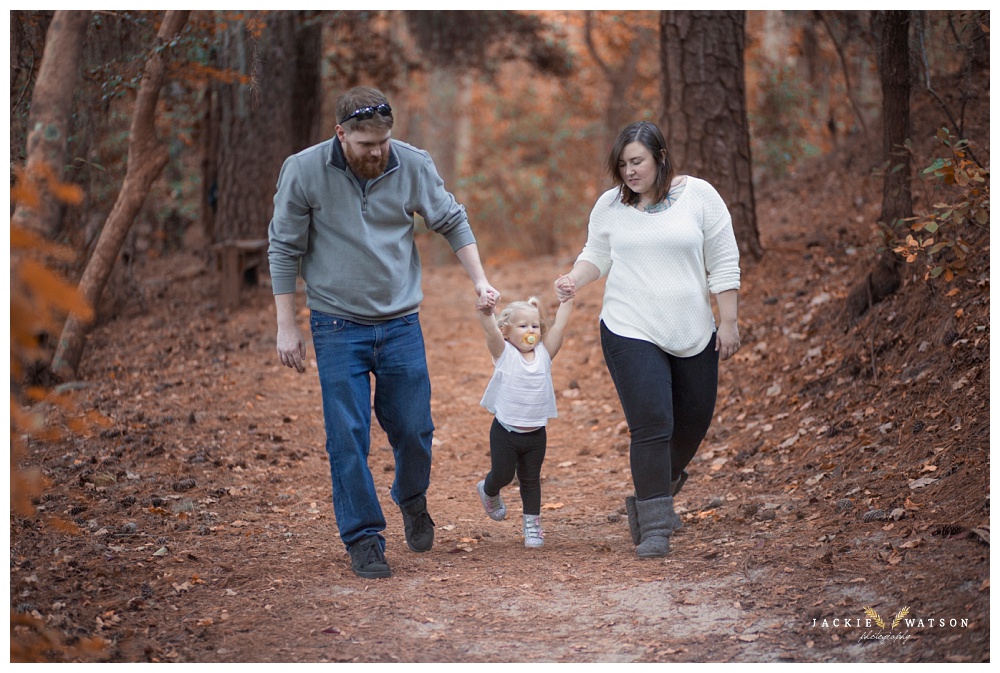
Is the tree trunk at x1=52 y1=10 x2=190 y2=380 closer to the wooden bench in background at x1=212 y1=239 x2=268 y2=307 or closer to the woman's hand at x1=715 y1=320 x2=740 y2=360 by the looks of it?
the wooden bench in background at x1=212 y1=239 x2=268 y2=307

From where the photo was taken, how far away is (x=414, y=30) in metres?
13.6

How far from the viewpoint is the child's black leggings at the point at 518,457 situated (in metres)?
4.62

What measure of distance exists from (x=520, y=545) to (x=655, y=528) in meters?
0.73

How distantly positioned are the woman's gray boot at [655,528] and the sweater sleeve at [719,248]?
101cm

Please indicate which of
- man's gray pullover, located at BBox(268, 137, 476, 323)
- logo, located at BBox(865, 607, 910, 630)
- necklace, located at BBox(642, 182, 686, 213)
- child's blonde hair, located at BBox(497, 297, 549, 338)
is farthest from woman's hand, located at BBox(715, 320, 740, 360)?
man's gray pullover, located at BBox(268, 137, 476, 323)

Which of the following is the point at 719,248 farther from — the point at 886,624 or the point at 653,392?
the point at 886,624

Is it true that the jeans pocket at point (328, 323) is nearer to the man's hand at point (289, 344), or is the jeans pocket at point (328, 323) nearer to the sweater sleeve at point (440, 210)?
the man's hand at point (289, 344)

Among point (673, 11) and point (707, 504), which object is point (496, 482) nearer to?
point (707, 504)

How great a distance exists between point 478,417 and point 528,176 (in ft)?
49.1

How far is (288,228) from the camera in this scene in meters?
4.22

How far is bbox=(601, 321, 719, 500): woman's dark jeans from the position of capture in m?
4.44

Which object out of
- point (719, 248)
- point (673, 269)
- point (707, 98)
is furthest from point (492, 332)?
point (707, 98)

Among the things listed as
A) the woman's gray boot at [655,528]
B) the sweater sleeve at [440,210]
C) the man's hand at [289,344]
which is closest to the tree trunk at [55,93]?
the man's hand at [289,344]

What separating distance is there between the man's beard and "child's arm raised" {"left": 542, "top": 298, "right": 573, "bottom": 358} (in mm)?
1035
